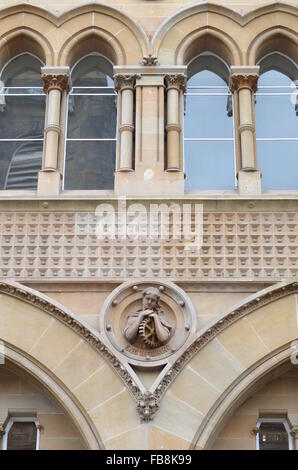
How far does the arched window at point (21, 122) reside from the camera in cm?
1495

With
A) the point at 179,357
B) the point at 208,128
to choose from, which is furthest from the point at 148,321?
the point at 208,128

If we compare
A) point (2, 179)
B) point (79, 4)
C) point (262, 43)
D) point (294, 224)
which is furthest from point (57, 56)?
point (294, 224)

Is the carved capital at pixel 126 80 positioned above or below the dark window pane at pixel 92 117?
above

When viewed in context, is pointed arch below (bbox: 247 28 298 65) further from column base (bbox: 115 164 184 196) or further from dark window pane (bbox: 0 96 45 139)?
dark window pane (bbox: 0 96 45 139)

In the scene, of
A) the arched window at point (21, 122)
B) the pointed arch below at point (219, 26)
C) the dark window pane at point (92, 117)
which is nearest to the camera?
the arched window at point (21, 122)

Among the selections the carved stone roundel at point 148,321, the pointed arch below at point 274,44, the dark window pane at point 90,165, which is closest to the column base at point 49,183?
the dark window pane at point 90,165

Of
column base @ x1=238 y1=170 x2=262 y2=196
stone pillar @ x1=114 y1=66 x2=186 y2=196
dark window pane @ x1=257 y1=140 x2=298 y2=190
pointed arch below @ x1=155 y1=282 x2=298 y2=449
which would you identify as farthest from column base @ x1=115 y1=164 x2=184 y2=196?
pointed arch below @ x1=155 y1=282 x2=298 y2=449

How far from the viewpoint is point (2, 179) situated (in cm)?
1490

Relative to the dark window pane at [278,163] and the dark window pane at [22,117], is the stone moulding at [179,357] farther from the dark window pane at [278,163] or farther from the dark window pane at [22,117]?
the dark window pane at [22,117]

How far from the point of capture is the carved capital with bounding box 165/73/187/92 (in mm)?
15094

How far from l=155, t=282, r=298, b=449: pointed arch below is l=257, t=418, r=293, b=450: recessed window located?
636 mm

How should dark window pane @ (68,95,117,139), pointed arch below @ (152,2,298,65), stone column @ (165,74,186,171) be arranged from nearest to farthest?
stone column @ (165,74,186,171) < dark window pane @ (68,95,117,139) < pointed arch below @ (152,2,298,65)

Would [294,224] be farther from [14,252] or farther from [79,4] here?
[79,4]

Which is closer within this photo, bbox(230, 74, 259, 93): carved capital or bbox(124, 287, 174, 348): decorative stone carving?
bbox(124, 287, 174, 348): decorative stone carving
